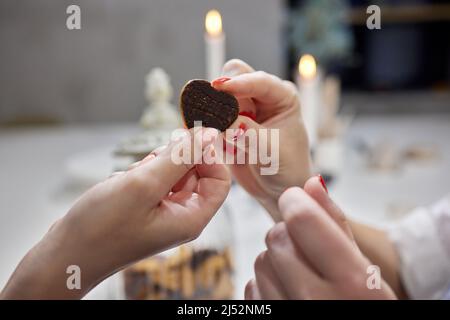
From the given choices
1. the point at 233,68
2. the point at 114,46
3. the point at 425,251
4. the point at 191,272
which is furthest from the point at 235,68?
the point at 114,46

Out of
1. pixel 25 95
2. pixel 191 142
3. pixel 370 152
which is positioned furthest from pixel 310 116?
pixel 25 95

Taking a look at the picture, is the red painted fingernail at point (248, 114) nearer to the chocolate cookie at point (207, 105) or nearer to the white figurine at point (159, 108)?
the chocolate cookie at point (207, 105)

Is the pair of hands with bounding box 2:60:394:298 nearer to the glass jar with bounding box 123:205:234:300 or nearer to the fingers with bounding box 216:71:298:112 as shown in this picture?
the fingers with bounding box 216:71:298:112

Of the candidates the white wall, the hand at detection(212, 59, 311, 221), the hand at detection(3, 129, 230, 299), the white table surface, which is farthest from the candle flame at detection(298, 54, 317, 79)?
the white wall

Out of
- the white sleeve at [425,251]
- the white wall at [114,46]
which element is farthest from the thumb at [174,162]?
the white wall at [114,46]

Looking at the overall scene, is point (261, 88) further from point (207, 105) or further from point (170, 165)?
point (170, 165)
